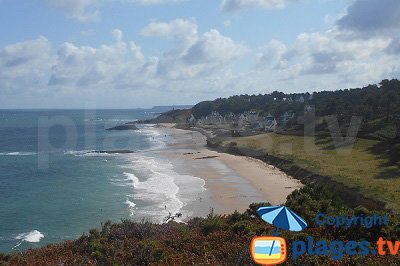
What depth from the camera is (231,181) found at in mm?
42031

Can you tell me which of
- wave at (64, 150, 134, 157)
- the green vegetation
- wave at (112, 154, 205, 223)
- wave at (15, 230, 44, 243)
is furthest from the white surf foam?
the green vegetation

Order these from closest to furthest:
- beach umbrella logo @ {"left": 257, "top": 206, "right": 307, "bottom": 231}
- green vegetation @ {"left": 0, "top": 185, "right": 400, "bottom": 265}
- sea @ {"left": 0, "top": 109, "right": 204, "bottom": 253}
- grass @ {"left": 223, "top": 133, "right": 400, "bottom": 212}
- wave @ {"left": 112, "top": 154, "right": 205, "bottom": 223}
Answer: beach umbrella logo @ {"left": 257, "top": 206, "right": 307, "bottom": 231}, green vegetation @ {"left": 0, "top": 185, "right": 400, "bottom": 265}, sea @ {"left": 0, "top": 109, "right": 204, "bottom": 253}, grass @ {"left": 223, "top": 133, "right": 400, "bottom": 212}, wave @ {"left": 112, "top": 154, "right": 205, "bottom": 223}

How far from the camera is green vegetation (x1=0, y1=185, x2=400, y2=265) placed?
1007 centimetres

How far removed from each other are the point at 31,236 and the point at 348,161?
29333 millimetres

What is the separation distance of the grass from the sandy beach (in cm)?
313

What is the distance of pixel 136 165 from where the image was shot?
54.7 metres

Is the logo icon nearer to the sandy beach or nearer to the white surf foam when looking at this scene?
the sandy beach

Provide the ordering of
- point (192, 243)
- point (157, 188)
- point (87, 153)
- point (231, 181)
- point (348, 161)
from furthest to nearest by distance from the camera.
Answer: point (87, 153)
point (231, 181)
point (348, 161)
point (157, 188)
point (192, 243)

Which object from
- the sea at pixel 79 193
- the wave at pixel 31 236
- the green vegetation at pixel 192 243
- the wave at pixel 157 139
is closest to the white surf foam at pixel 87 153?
the sea at pixel 79 193

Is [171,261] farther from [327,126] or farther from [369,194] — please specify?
[327,126]

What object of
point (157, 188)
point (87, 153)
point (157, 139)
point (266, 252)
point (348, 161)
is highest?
point (266, 252)

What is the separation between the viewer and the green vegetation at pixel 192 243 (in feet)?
33.0

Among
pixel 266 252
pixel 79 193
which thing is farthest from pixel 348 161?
pixel 266 252

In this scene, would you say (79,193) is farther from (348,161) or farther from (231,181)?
(348,161)
